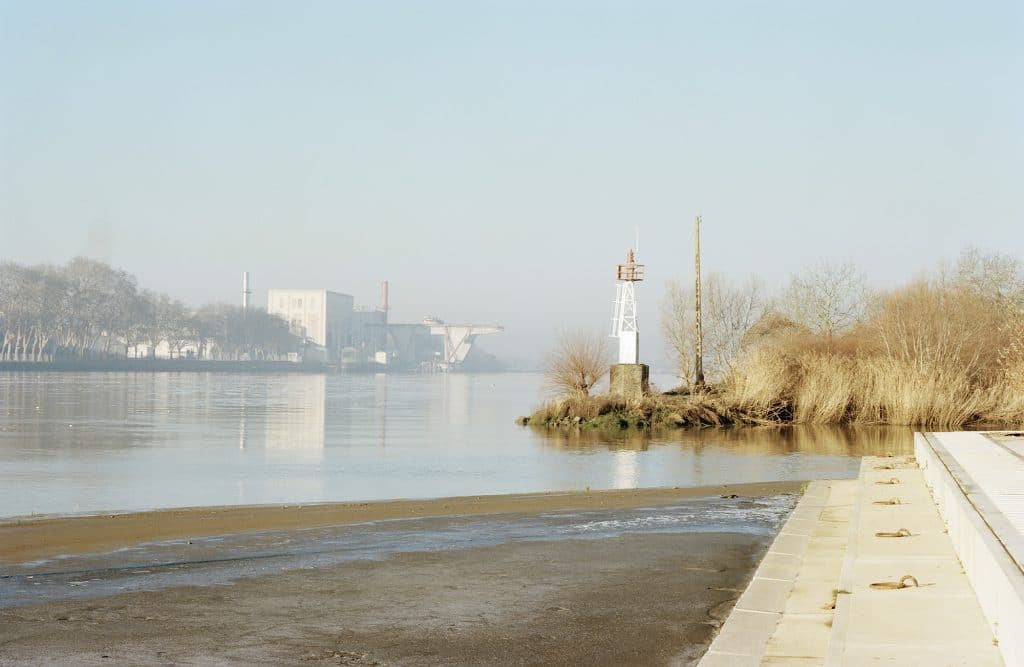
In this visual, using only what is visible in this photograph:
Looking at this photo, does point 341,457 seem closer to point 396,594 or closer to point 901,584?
point 396,594

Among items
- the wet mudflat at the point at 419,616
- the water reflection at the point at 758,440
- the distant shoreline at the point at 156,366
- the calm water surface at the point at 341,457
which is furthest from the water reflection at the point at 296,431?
the distant shoreline at the point at 156,366

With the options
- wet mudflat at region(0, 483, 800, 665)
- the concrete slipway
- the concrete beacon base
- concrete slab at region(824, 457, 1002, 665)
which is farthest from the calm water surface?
concrete slab at region(824, 457, 1002, 665)

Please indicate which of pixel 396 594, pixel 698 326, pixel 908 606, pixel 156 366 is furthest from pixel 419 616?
pixel 156 366

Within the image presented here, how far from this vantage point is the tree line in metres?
127

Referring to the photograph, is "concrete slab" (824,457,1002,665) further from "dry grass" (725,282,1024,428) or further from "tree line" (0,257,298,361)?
"tree line" (0,257,298,361)

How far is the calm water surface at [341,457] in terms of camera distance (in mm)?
19562

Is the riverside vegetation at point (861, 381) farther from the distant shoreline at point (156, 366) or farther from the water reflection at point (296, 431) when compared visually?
the distant shoreline at point (156, 366)

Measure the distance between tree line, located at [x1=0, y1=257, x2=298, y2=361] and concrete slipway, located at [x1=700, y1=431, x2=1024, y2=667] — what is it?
126992 mm

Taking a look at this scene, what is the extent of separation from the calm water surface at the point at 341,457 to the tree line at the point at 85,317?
87021 millimetres

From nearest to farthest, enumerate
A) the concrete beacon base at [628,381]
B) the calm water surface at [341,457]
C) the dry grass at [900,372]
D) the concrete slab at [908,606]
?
the concrete slab at [908,606]
the calm water surface at [341,457]
the dry grass at [900,372]
the concrete beacon base at [628,381]

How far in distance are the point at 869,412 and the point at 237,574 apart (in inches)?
1352

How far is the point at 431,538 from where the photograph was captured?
478 inches

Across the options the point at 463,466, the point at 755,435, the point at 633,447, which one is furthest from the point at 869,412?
the point at 463,466

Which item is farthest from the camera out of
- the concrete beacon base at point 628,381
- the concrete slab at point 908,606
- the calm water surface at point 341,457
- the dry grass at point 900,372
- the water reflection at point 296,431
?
the concrete beacon base at point 628,381
